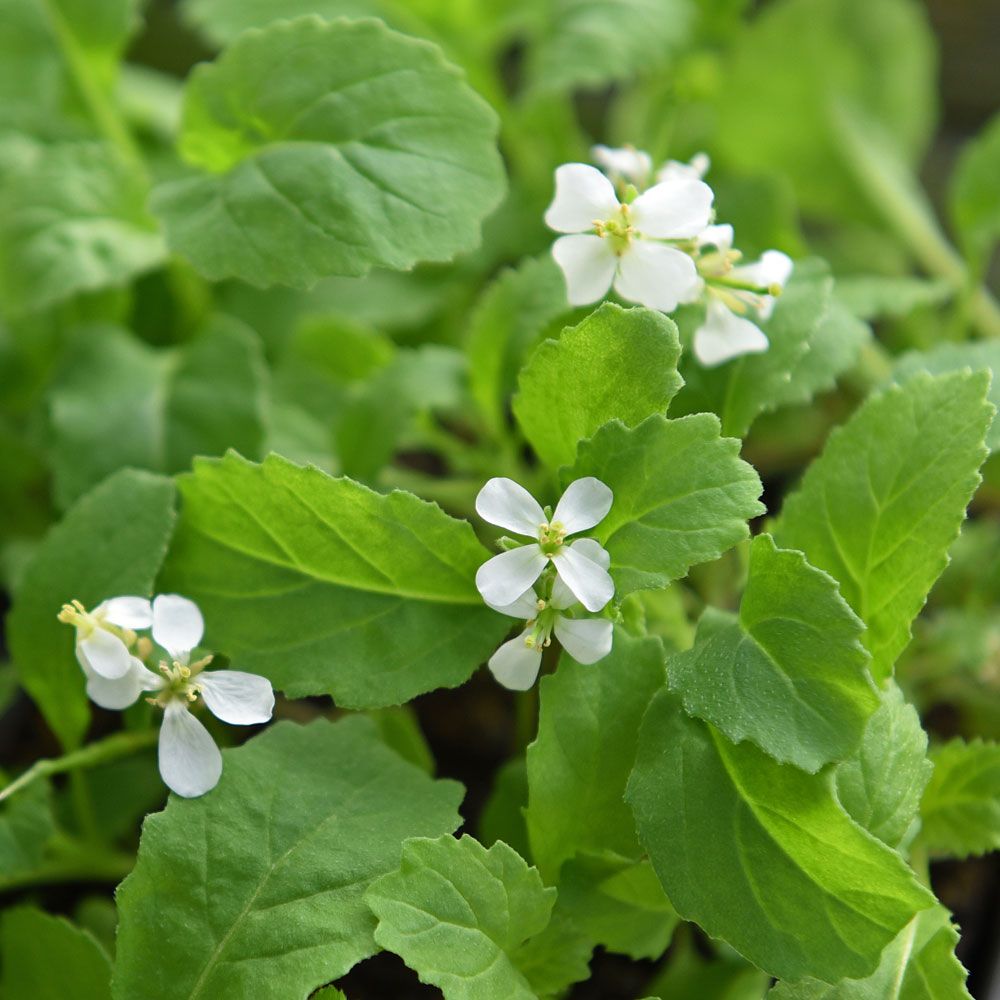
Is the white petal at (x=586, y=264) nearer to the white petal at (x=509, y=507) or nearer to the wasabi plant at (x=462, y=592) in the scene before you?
the wasabi plant at (x=462, y=592)

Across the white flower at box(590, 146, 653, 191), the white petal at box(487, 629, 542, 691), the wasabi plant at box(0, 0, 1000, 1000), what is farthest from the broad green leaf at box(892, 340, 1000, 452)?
the white petal at box(487, 629, 542, 691)

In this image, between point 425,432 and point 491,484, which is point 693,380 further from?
point 425,432

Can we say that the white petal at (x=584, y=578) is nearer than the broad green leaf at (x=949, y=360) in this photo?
Yes

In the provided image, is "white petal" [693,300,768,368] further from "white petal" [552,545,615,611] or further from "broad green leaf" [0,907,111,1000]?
"broad green leaf" [0,907,111,1000]

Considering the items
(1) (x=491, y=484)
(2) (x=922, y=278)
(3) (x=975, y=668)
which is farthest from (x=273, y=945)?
(2) (x=922, y=278)

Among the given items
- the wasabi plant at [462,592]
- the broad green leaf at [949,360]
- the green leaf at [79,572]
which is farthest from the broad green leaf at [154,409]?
the broad green leaf at [949,360]
